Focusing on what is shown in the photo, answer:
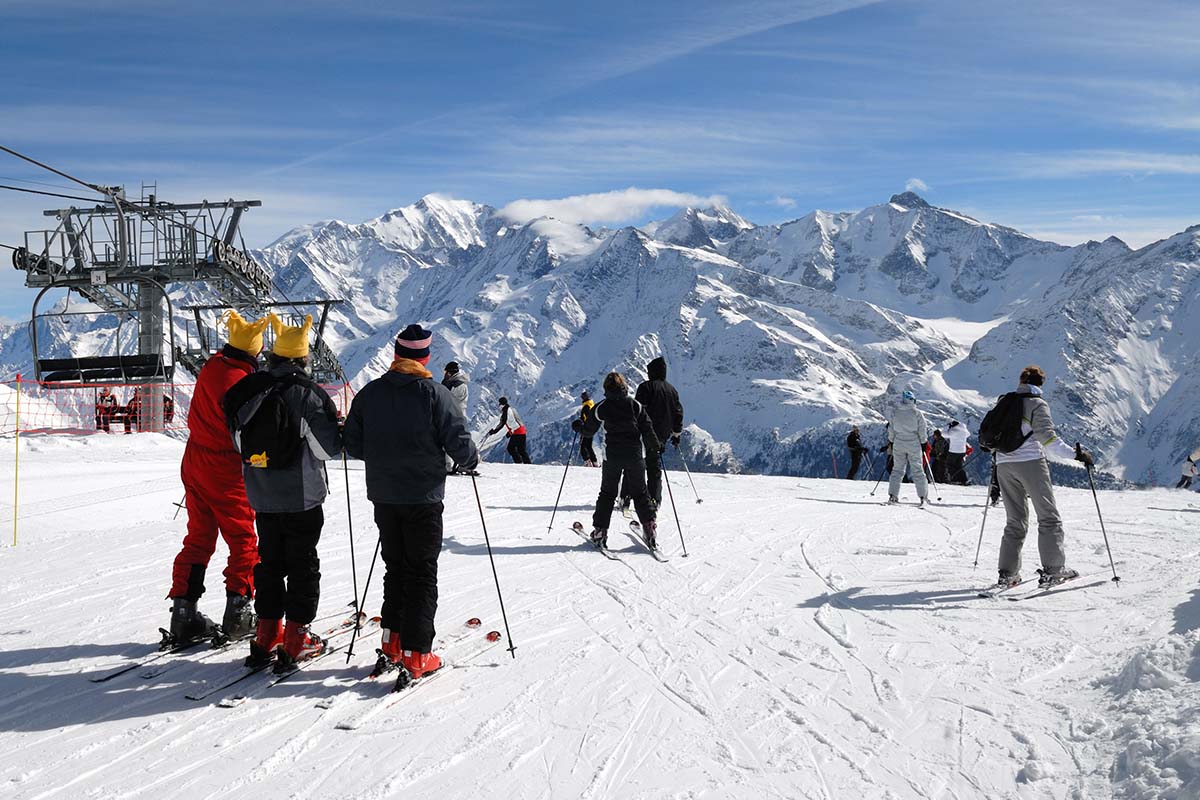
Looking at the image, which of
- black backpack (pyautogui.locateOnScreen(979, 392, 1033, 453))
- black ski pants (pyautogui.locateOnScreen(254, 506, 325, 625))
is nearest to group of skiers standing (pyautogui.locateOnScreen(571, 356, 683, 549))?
black backpack (pyautogui.locateOnScreen(979, 392, 1033, 453))

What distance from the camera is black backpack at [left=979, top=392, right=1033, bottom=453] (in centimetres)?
808

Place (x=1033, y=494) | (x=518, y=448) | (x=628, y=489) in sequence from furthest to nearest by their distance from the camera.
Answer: (x=518, y=448)
(x=628, y=489)
(x=1033, y=494)

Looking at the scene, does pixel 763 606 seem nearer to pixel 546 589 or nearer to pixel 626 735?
pixel 546 589

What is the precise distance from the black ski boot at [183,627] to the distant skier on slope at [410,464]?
154cm

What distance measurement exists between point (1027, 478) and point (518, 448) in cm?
1595

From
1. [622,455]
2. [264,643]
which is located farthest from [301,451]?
[622,455]

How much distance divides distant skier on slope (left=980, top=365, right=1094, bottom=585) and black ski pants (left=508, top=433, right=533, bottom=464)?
1385 cm

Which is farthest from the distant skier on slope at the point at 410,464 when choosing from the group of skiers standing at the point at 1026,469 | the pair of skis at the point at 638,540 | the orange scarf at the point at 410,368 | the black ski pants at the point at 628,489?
the group of skiers standing at the point at 1026,469

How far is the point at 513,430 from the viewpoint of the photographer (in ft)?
65.8

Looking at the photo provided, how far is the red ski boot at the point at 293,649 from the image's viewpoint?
543 centimetres

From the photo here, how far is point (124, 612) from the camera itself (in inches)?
277

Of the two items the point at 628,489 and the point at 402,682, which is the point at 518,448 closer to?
the point at 628,489

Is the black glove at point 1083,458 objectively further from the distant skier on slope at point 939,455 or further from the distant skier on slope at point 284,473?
the distant skier on slope at point 939,455

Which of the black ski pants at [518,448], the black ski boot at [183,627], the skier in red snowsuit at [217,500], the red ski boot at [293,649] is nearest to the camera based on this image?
the red ski boot at [293,649]
